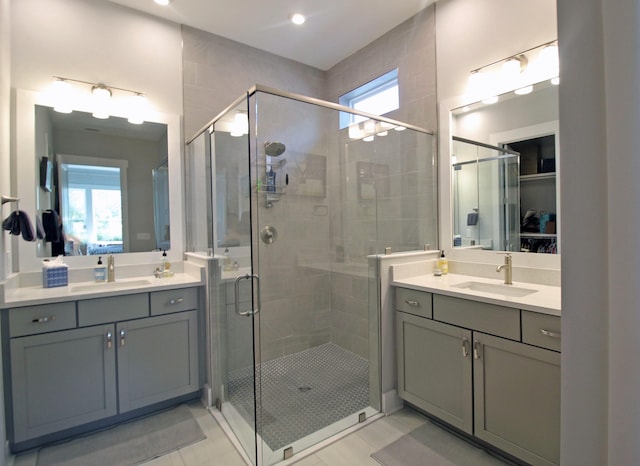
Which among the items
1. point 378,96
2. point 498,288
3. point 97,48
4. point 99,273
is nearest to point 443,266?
point 498,288

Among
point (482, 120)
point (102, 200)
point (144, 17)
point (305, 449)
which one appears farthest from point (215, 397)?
point (144, 17)

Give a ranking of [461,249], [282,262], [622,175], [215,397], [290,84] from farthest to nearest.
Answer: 1. [290,84]
2. [282,262]
3. [461,249]
4. [215,397]
5. [622,175]

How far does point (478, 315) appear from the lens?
1852mm

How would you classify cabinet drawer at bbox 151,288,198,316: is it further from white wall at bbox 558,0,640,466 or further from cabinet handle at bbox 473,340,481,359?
white wall at bbox 558,0,640,466

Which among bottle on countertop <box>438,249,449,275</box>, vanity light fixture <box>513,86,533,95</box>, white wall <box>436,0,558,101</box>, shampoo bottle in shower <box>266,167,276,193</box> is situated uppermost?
white wall <box>436,0,558,101</box>

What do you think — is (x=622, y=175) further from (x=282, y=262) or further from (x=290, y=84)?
(x=290, y=84)

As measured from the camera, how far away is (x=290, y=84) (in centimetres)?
347

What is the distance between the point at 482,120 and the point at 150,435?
3.10m

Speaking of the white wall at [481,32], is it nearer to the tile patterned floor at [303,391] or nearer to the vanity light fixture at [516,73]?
the vanity light fixture at [516,73]

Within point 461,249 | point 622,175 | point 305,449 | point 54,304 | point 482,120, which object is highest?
point 482,120

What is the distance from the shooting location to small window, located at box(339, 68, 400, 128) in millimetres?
3152

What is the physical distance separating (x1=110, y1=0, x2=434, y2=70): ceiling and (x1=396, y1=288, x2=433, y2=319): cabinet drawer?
2.25m

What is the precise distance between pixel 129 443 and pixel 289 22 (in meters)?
3.29

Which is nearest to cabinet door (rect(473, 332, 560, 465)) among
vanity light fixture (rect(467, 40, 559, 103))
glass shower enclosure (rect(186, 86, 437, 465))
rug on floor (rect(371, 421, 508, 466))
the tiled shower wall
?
rug on floor (rect(371, 421, 508, 466))
